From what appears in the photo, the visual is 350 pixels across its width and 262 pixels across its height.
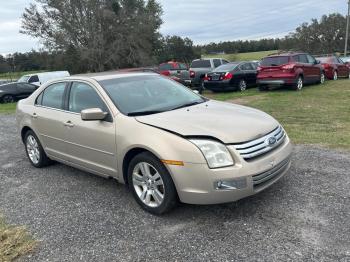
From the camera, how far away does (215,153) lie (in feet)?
12.1

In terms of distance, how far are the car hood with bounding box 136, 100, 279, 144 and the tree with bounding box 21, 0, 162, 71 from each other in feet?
A: 120

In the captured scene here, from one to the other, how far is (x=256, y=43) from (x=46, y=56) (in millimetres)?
45653

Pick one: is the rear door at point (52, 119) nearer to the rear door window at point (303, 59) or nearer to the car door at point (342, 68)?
the rear door window at point (303, 59)

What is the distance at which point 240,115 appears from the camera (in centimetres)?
439

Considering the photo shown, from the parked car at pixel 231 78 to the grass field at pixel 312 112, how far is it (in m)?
1.13

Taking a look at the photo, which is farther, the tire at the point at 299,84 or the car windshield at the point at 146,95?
the tire at the point at 299,84

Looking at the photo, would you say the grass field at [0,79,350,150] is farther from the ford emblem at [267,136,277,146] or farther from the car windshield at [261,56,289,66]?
the ford emblem at [267,136,277,146]

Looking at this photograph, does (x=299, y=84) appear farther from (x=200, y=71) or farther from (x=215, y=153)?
(x=215, y=153)

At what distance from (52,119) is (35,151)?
3.70 feet

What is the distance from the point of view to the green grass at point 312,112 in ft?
23.0

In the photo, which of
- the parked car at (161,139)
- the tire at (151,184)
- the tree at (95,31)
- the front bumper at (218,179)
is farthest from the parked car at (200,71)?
the tree at (95,31)

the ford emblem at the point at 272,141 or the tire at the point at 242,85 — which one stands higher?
the ford emblem at the point at 272,141

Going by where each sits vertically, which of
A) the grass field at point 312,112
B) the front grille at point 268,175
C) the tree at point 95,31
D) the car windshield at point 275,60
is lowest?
the grass field at point 312,112

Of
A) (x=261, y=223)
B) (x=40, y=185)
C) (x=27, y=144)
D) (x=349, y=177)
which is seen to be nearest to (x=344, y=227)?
(x=261, y=223)
